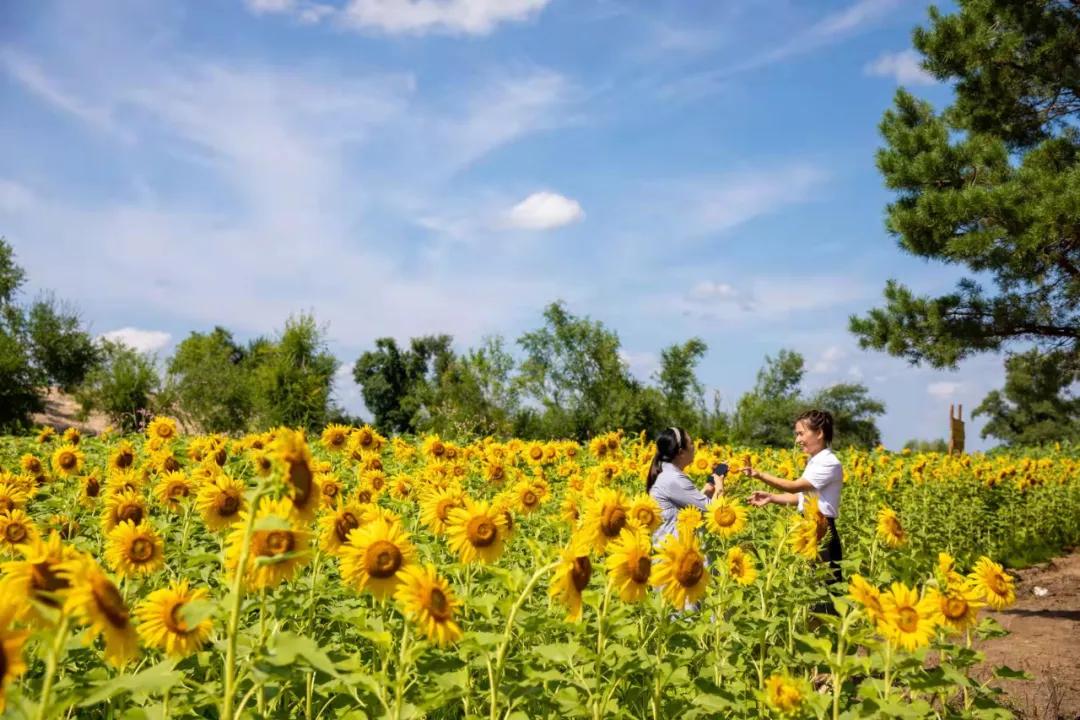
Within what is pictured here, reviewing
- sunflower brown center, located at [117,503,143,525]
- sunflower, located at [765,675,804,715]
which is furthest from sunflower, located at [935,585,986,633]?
sunflower brown center, located at [117,503,143,525]

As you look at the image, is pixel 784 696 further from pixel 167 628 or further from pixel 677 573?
pixel 167 628

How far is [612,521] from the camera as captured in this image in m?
2.84

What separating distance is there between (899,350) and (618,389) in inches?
1383

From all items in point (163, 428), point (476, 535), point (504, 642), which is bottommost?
point (504, 642)

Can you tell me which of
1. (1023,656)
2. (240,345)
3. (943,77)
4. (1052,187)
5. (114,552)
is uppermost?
(240,345)

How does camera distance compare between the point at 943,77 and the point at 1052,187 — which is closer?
the point at 1052,187

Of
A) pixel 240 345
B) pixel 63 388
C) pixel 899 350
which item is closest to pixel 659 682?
pixel 899 350

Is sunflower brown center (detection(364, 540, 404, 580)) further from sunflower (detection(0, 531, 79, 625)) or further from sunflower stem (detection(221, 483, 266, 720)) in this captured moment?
sunflower (detection(0, 531, 79, 625))

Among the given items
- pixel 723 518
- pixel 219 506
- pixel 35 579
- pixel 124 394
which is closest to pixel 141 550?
pixel 219 506

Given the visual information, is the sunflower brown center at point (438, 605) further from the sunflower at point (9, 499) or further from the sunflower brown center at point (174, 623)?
the sunflower at point (9, 499)

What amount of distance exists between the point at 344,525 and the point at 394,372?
66.9 meters

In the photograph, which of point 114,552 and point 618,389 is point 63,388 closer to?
point 618,389

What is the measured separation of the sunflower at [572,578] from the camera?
95.8 inches

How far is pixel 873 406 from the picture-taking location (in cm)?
6444
